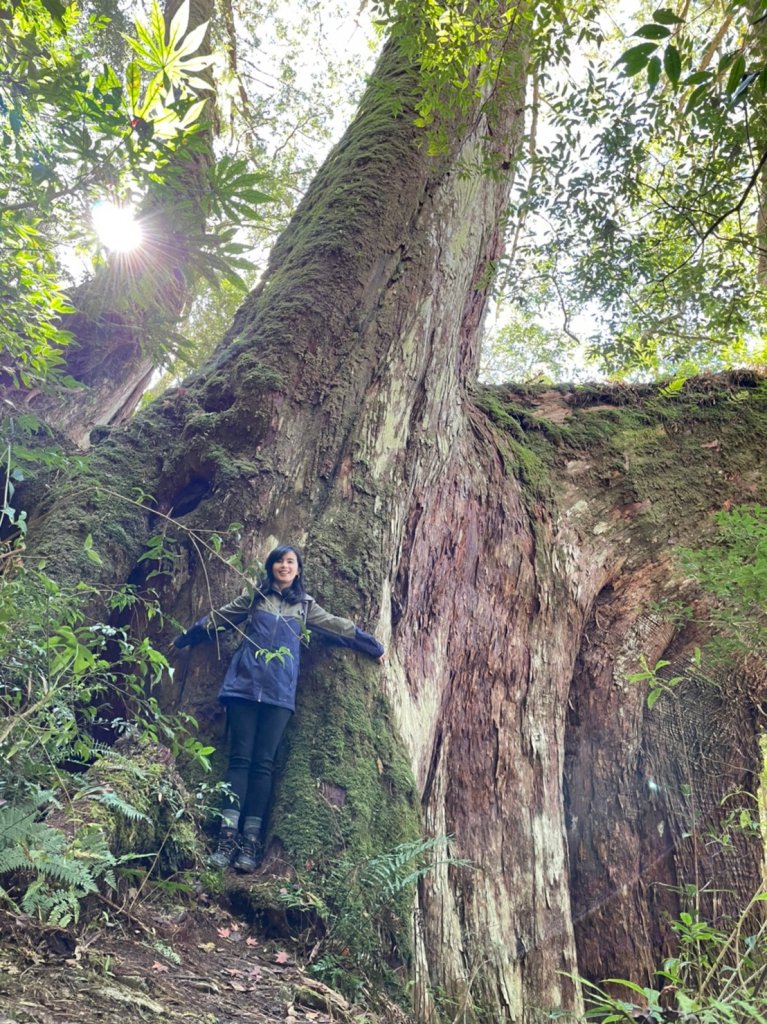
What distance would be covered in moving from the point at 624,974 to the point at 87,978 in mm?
4784

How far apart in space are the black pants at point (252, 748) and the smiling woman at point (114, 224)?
3.53 m

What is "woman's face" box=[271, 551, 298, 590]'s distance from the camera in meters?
4.05

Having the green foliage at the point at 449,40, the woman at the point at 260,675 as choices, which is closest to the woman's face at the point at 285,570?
the woman at the point at 260,675

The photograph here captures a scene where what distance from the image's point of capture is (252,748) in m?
3.63

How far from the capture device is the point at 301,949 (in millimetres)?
2777

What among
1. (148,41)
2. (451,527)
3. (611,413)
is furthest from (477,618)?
(148,41)

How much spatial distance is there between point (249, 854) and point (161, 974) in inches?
37.9

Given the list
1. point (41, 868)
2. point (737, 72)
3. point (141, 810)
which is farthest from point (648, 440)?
point (41, 868)

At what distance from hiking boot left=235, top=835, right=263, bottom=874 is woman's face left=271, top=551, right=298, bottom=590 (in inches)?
52.3

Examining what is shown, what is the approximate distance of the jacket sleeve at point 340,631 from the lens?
396cm

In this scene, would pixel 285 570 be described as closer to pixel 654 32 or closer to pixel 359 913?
pixel 359 913

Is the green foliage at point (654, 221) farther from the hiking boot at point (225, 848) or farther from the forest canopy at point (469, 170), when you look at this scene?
the hiking boot at point (225, 848)

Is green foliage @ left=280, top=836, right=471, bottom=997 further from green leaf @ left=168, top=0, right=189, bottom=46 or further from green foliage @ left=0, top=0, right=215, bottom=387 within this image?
green leaf @ left=168, top=0, right=189, bottom=46

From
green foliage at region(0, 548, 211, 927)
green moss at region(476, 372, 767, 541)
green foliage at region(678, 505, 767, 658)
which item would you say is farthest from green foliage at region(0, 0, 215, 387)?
green foliage at region(678, 505, 767, 658)
